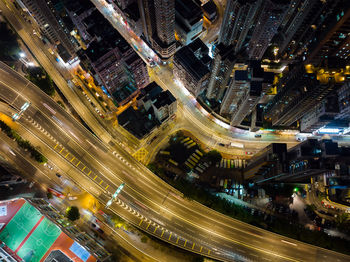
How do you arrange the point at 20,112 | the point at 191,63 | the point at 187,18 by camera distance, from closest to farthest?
1. the point at 20,112
2. the point at 191,63
3. the point at 187,18

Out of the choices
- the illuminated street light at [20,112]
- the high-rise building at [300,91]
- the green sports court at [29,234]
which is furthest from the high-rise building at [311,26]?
the green sports court at [29,234]

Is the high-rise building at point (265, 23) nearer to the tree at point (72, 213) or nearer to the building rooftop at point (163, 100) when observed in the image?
the building rooftop at point (163, 100)

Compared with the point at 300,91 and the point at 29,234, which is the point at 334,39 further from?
the point at 29,234

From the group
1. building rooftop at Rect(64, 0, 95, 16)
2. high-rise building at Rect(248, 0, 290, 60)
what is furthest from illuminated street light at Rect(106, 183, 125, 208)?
building rooftop at Rect(64, 0, 95, 16)

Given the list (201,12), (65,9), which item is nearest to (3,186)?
(65,9)

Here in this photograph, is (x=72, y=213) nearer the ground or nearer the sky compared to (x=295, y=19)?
nearer the sky

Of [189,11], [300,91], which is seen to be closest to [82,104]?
[189,11]
